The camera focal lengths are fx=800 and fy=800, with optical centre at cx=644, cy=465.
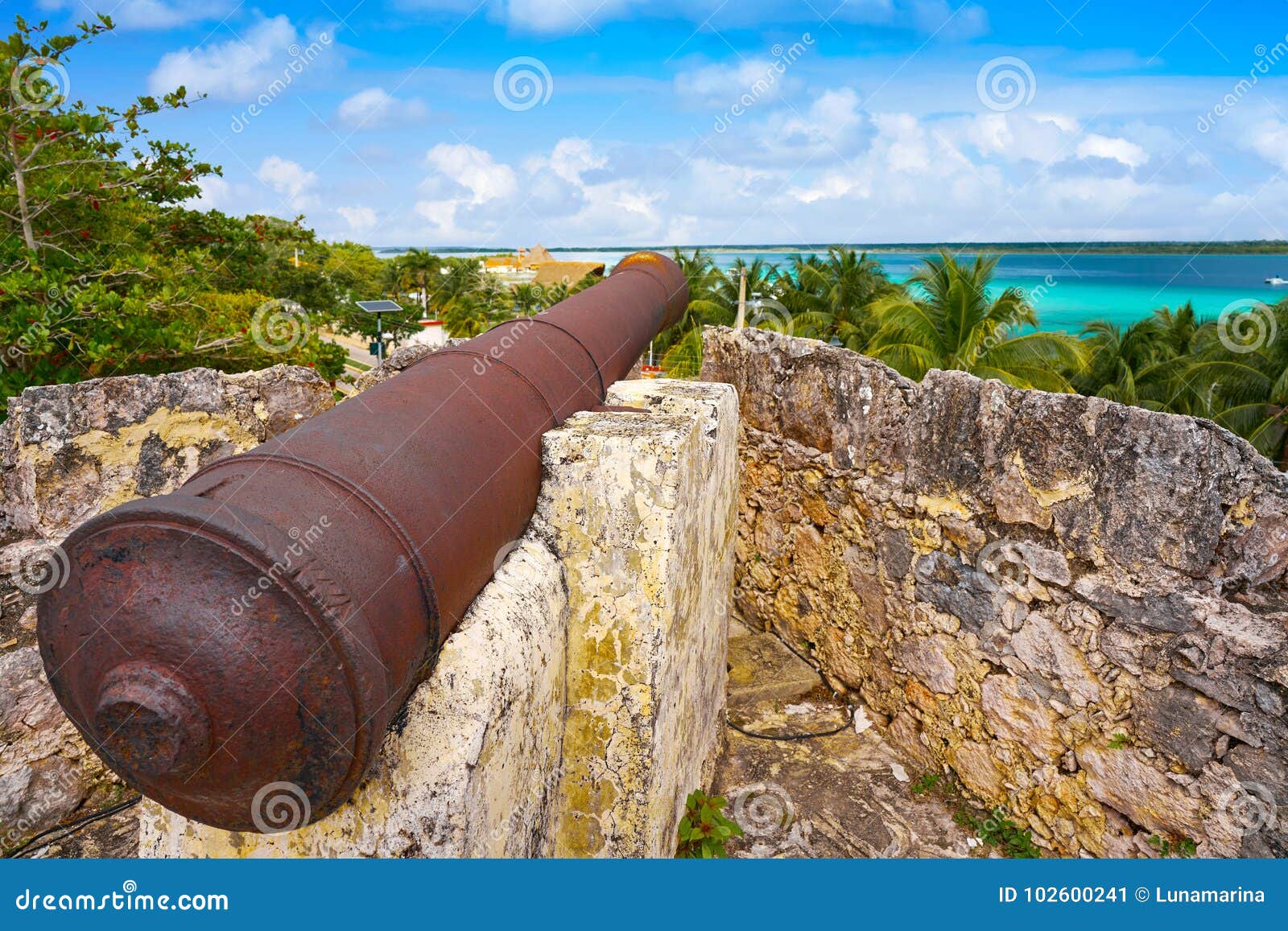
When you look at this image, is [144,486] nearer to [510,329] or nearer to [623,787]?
[510,329]

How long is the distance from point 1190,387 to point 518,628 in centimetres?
1394

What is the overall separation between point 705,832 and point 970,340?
29.2ft

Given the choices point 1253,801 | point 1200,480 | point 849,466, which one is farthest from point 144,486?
point 1253,801

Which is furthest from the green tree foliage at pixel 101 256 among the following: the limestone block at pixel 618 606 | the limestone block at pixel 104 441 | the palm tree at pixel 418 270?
the palm tree at pixel 418 270

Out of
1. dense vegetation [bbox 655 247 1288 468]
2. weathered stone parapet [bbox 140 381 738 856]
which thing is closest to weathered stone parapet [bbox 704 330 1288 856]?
weathered stone parapet [bbox 140 381 738 856]

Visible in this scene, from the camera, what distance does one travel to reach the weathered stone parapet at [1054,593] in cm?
355

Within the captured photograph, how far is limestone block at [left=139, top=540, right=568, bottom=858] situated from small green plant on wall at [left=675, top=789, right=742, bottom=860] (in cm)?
142

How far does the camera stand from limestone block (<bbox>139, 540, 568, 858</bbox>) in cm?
210

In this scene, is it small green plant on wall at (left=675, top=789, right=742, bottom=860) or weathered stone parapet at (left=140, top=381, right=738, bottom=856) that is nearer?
weathered stone parapet at (left=140, top=381, right=738, bottom=856)

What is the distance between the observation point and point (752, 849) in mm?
4266

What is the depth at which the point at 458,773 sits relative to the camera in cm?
212

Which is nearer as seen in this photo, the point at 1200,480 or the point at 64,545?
the point at 64,545

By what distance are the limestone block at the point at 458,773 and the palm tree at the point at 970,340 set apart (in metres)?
9.28

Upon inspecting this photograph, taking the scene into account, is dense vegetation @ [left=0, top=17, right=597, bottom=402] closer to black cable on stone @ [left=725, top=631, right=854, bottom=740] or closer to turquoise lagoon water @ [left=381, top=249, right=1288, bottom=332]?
black cable on stone @ [left=725, top=631, right=854, bottom=740]
